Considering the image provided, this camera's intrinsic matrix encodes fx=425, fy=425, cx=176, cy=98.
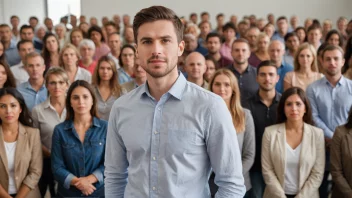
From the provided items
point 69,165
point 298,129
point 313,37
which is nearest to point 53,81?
point 69,165

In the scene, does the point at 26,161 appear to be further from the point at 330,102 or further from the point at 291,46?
the point at 291,46

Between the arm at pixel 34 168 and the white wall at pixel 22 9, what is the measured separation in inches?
356

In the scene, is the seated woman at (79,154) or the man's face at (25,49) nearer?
the seated woman at (79,154)

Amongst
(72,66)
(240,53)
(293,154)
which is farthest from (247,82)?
(72,66)

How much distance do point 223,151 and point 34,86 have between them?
306 cm

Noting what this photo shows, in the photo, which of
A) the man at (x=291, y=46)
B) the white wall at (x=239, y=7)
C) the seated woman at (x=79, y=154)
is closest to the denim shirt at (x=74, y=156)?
the seated woman at (x=79, y=154)

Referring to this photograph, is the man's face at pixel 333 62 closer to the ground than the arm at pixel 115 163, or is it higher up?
higher up

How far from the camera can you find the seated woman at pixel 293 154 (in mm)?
3182

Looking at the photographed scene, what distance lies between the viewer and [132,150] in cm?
146

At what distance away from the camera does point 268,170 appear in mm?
3264

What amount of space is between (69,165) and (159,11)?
2140 mm

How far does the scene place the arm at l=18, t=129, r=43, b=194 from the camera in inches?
126

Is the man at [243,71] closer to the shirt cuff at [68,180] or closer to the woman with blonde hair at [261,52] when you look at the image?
the woman with blonde hair at [261,52]

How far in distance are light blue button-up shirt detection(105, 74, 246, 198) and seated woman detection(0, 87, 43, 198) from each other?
1988 mm
